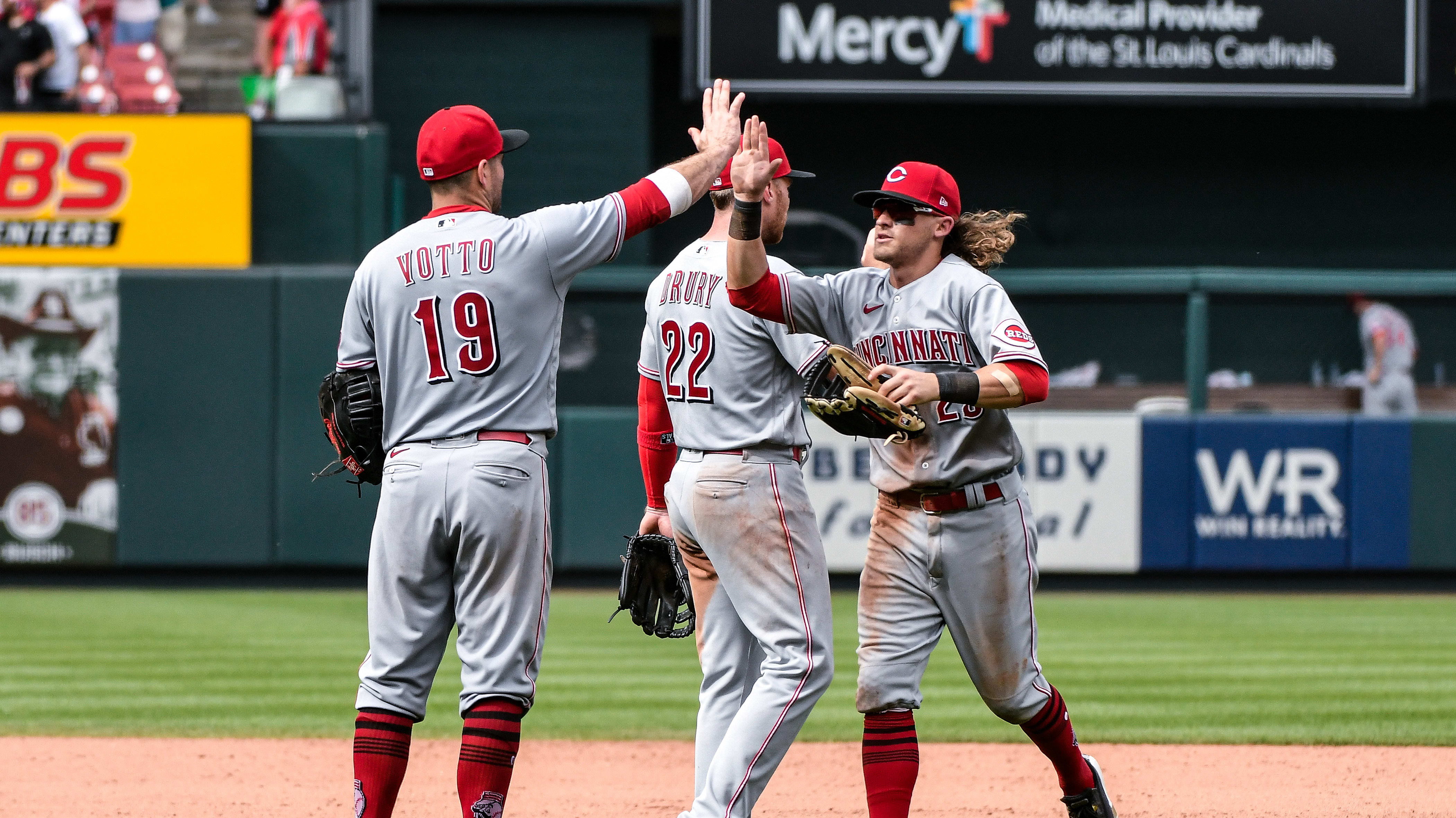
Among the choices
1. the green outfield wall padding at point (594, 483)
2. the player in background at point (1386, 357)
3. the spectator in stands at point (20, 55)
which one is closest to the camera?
the green outfield wall padding at point (594, 483)

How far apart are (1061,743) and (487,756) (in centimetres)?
143

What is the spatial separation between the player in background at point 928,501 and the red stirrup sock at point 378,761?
3.55 feet

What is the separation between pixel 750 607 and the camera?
3.93 meters

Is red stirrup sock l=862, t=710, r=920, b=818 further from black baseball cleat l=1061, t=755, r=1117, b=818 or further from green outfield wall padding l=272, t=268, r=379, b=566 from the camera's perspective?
green outfield wall padding l=272, t=268, r=379, b=566

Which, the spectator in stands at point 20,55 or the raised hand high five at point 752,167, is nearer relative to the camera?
the raised hand high five at point 752,167

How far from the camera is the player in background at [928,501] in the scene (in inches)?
155

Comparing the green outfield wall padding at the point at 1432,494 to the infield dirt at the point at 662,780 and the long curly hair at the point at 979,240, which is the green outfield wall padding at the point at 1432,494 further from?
the long curly hair at the point at 979,240

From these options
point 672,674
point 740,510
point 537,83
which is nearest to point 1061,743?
point 740,510

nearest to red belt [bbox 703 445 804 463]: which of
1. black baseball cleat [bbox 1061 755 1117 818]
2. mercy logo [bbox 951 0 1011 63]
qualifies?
black baseball cleat [bbox 1061 755 1117 818]

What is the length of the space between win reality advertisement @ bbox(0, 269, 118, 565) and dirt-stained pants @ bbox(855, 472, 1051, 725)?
9.21 metres

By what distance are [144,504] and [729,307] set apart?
8923mm

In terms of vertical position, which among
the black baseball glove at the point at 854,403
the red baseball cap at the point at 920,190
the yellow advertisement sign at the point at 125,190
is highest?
the yellow advertisement sign at the point at 125,190

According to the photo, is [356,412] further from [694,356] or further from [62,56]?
[62,56]

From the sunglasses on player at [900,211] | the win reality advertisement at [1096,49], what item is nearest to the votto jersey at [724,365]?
the sunglasses on player at [900,211]
